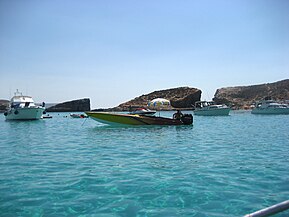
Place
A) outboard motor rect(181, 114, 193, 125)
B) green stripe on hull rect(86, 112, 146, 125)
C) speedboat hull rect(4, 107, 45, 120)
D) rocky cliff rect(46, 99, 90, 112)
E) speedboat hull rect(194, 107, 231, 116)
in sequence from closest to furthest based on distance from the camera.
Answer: green stripe on hull rect(86, 112, 146, 125) < outboard motor rect(181, 114, 193, 125) < speedboat hull rect(4, 107, 45, 120) < speedboat hull rect(194, 107, 231, 116) < rocky cliff rect(46, 99, 90, 112)

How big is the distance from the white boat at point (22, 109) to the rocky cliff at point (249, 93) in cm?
10505

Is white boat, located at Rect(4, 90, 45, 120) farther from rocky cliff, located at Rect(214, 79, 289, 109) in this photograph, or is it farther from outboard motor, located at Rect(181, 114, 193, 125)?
rocky cliff, located at Rect(214, 79, 289, 109)

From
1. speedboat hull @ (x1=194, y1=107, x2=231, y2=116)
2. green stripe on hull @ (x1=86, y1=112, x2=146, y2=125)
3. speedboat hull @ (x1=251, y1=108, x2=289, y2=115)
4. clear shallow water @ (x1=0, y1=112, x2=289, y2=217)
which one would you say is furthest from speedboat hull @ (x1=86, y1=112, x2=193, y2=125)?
speedboat hull @ (x1=251, y1=108, x2=289, y2=115)

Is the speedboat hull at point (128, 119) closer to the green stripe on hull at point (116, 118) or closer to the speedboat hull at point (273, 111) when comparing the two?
the green stripe on hull at point (116, 118)

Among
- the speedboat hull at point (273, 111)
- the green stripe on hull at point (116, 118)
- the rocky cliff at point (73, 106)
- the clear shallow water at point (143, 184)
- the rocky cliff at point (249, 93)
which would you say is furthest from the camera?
the rocky cliff at point (73, 106)

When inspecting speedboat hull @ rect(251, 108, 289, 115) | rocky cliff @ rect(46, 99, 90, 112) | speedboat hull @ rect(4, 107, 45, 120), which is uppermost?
rocky cliff @ rect(46, 99, 90, 112)

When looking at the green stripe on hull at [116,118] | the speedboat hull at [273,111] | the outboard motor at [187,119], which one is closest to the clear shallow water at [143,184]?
the green stripe on hull at [116,118]

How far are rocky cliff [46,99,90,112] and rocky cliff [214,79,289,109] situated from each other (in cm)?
7874

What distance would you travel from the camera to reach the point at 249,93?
479 ft

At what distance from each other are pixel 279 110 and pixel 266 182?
181 feet

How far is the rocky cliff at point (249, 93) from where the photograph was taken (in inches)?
5034

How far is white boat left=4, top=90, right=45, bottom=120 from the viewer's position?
4281cm

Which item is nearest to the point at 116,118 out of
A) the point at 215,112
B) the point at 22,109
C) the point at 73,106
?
the point at 22,109

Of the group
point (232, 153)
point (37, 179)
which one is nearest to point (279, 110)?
point (232, 153)
